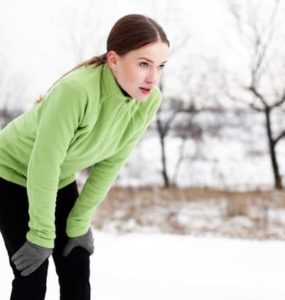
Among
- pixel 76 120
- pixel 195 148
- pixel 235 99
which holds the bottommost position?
pixel 195 148

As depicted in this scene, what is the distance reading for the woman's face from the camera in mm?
1044

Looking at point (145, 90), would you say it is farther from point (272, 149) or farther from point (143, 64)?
point (272, 149)

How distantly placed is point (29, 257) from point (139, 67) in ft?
1.69

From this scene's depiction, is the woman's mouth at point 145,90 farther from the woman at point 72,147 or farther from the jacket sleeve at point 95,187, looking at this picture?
the jacket sleeve at point 95,187

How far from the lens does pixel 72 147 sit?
1103 millimetres

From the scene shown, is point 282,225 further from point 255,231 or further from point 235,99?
point 235,99

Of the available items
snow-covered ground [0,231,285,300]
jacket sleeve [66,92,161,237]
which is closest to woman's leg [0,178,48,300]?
jacket sleeve [66,92,161,237]

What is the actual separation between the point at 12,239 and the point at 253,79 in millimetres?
8865

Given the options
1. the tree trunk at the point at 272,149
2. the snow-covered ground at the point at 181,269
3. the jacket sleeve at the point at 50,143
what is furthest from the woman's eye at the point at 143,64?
the tree trunk at the point at 272,149

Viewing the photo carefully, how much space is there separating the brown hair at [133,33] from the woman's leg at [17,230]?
444 millimetres

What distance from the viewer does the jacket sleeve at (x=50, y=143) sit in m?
1.00

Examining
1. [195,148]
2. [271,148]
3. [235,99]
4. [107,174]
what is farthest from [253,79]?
[107,174]

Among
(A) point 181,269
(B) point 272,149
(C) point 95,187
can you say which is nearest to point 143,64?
(C) point 95,187

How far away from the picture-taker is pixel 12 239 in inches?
45.6
